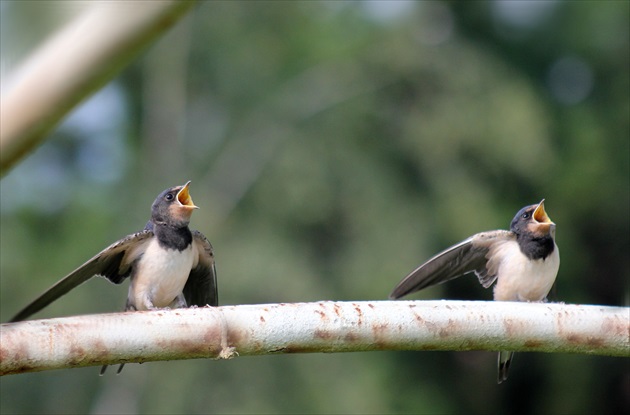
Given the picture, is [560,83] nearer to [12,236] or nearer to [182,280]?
[12,236]

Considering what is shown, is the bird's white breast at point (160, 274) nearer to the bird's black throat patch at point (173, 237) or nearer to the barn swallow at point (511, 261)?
the bird's black throat patch at point (173, 237)

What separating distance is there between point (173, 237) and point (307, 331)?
1767 millimetres

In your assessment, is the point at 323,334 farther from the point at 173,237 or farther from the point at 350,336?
the point at 173,237

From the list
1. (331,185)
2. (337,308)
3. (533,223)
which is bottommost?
(337,308)

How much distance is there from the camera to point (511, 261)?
19.6ft

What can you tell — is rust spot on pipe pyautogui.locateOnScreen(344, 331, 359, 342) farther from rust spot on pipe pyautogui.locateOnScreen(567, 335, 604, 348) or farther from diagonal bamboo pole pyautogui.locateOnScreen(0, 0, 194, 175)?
diagonal bamboo pole pyautogui.locateOnScreen(0, 0, 194, 175)

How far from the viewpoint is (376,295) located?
9508 mm

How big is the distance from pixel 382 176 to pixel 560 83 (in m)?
4.23

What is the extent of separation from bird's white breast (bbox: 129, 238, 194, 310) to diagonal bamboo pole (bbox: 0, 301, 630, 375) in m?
1.55

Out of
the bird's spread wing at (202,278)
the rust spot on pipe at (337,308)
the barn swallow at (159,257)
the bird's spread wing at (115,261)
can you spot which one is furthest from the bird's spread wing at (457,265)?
the rust spot on pipe at (337,308)

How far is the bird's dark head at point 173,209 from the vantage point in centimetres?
543

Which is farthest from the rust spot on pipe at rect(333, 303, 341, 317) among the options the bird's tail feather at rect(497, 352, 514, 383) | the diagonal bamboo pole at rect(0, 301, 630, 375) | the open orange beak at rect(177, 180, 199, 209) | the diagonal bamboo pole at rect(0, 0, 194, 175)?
the bird's tail feather at rect(497, 352, 514, 383)

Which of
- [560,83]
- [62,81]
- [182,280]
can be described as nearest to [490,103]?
[560,83]

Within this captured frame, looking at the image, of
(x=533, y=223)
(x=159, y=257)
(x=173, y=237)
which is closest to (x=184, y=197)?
(x=173, y=237)
